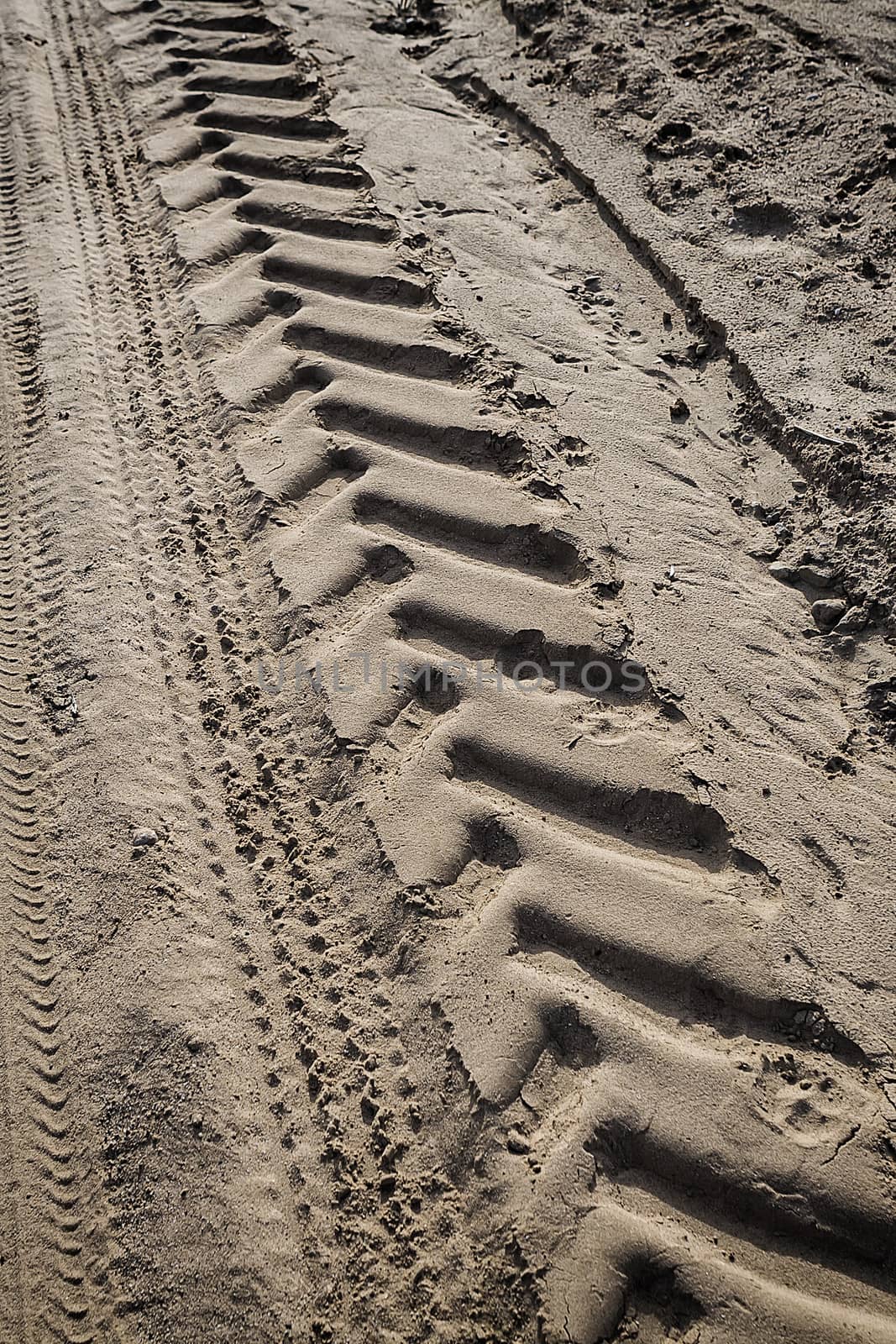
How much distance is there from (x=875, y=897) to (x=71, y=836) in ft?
5.55

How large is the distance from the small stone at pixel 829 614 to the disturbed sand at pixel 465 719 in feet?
0.16

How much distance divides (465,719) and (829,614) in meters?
0.91

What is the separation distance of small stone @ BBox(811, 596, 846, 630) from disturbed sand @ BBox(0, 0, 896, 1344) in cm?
5

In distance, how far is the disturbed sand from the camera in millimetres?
1688

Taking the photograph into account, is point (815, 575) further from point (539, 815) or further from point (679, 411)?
point (539, 815)

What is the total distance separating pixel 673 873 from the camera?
2000mm

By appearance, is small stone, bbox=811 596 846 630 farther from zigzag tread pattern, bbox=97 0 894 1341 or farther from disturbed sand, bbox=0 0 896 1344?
zigzag tread pattern, bbox=97 0 894 1341

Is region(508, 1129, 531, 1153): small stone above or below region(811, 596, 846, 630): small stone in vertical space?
below

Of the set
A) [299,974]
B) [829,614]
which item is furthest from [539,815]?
[829,614]

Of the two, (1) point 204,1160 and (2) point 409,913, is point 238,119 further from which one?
(1) point 204,1160

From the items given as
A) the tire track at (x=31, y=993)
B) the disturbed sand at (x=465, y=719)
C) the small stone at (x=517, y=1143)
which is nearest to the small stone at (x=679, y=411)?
the disturbed sand at (x=465, y=719)

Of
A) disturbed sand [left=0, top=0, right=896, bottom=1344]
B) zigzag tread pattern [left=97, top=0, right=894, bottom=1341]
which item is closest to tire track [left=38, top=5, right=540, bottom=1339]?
disturbed sand [left=0, top=0, right=896, bottom=1344]

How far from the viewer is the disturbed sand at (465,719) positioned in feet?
5.54

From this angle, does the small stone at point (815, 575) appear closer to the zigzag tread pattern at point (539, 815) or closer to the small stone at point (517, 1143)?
the zigzag tread pattern at point (539, 815)
